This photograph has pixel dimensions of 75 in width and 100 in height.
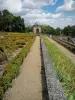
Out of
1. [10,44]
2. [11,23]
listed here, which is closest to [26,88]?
[10,44]

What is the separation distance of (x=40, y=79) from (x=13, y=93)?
6.53ft

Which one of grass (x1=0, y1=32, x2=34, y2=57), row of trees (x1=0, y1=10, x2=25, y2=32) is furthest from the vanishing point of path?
row of trees (x1=0, y1=10, x2=25, y2=32)

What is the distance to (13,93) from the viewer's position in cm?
676

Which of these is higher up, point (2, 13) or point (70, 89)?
point (2, 13)

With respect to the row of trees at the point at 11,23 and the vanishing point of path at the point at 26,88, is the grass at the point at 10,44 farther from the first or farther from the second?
the row of trees at the point at 11,23

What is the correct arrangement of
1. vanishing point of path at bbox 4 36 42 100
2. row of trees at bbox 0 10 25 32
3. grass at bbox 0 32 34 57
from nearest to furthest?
vanishing point of path at bbox 4 36 42 100, grass at bbox 0 32 34 57, row of trees at bbox 0 10 25 32

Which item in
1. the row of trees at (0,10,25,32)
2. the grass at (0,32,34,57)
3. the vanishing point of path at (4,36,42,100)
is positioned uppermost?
the row of trees at (0,10,25,32)

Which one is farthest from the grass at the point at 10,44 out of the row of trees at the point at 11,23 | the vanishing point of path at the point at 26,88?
the row of trees at the point at 11,23

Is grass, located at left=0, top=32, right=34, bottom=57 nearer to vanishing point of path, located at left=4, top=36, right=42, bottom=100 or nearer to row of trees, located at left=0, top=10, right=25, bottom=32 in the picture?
vanishing point of path, located at left=4, top=36, right=42, bottom=100

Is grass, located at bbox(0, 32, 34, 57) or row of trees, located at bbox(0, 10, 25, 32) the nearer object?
grass, located at bbox(0, 32, 34, 57)

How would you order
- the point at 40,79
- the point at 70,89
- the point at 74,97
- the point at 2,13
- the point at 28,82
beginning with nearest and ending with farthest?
1. the point at 74,97
2. the point at 70,89
3. the point at 28,82
4. the point at 40,79
5. the point at 2,13

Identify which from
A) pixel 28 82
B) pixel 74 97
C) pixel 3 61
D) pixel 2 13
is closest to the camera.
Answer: pixel 74 97

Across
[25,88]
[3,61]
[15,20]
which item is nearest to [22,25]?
[15,20]

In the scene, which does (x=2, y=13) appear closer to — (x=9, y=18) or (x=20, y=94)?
(x=9, y=18)
